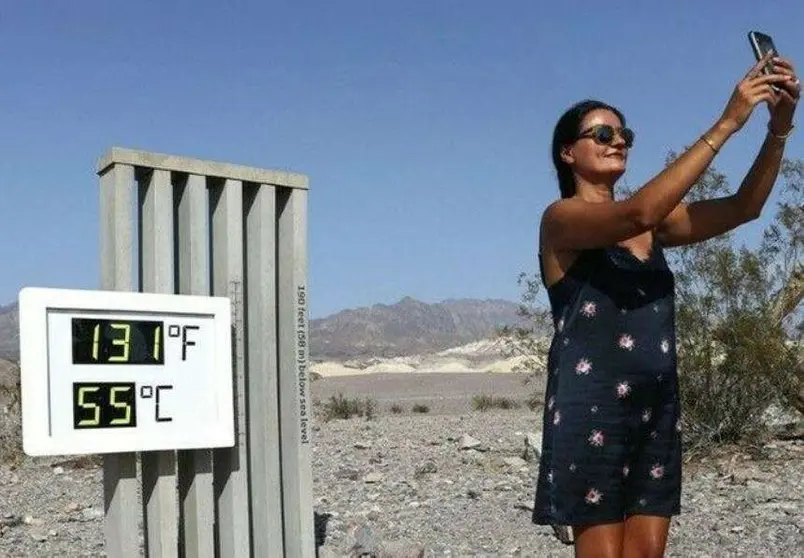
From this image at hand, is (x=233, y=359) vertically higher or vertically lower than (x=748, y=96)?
lower

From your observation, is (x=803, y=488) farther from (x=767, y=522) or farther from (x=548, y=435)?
(x=548, y=435)

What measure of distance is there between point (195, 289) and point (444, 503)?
12.5 feet

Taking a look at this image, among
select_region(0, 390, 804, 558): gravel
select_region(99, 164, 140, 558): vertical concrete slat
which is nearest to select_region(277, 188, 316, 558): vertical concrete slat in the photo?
select_region(0, 390, 804, 558): gravel

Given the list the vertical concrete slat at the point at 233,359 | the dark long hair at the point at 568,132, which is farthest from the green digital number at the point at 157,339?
the dark long hair at the point at 568,132

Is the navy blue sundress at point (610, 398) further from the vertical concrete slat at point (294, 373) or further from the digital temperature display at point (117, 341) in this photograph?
the vertical concrete slat at point (294, 373)

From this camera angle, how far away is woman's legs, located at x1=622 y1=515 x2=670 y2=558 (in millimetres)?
2969

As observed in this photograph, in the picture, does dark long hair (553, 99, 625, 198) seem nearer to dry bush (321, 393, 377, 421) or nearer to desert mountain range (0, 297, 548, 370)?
dry bush (321, 393, 377, 421)

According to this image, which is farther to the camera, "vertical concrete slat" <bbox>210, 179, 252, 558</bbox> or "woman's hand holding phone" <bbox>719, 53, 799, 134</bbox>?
"vertical concrete slat" <bbox>210, 179, 252, 558</bbox>

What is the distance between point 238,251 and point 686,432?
6039mm

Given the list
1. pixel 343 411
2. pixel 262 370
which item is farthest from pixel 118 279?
pixel 343 411

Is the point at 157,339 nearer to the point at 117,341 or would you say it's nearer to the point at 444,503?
the point at 117,341

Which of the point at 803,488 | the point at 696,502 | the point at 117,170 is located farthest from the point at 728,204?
the point at 803,488

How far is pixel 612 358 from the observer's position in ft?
9.54

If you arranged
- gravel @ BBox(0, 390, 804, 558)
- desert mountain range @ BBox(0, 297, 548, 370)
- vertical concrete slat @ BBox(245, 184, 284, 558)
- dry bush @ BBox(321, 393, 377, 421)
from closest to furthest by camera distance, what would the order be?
vertical concrete slat @ BBox(245, 184, 284, 558) → gravel @ BBox(0, 390, 804, 558) → dry bush @ BBox(321, 393, 377, 421) → desert mountain range @ BBox(0, 297, 548, 370)
